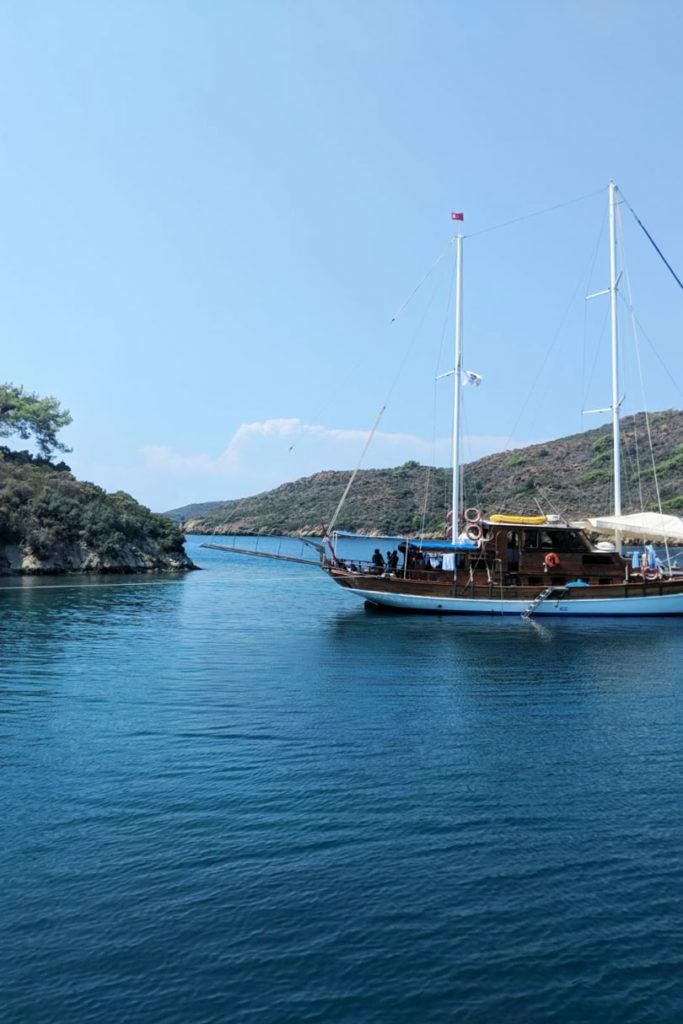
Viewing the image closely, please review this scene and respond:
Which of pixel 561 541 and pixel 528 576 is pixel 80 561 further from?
pixel 561 541

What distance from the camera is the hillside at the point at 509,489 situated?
113938 mm

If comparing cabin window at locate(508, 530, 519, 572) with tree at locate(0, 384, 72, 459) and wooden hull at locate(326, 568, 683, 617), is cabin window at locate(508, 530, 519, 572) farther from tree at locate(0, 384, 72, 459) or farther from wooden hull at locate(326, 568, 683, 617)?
tree at locate(0, 384, 72, 459)

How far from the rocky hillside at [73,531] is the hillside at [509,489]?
46.0 metres

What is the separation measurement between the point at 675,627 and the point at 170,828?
94.8ft

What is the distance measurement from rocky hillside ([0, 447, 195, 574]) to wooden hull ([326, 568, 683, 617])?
3215 centimetres

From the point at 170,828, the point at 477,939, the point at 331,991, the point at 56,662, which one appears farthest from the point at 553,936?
the point at 56,662

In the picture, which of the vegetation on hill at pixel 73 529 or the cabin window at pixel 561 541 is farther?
the vegetation on hill at pixel 73 529

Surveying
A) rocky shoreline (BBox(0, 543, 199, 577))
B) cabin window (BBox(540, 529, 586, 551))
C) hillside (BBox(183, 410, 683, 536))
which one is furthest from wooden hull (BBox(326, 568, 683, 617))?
hillside (BBox(183, 410, 683, 536))

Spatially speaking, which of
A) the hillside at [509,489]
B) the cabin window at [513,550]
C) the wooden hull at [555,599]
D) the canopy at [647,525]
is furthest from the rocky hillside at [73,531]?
the hillside at [509,489]

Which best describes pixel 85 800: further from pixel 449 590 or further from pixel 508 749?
pixel 449 590

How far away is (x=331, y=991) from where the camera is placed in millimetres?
6680

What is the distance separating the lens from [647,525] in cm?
3653

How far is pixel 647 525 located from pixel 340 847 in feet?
104

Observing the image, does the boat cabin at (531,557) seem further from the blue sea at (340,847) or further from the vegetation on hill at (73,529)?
the vegetation on hill at (73,529)
